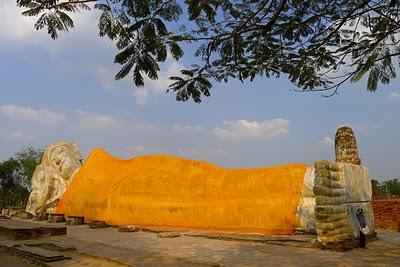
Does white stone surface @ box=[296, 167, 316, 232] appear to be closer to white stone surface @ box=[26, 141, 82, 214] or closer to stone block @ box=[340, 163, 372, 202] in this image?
stone block @ box=[340, 163, 372, 202]

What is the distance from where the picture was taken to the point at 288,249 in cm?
879

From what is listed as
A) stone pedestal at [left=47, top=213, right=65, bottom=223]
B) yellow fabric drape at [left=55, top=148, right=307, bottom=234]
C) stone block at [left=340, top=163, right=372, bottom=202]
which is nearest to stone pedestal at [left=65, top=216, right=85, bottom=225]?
yellow fabric drape at [left=55, top=148, right=307, bottom=234]

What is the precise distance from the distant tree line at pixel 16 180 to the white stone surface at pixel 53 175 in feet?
44.8

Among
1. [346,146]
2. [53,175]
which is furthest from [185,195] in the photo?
[53,175]

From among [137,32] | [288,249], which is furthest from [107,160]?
[137,32]

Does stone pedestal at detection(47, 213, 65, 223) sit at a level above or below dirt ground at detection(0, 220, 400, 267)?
above

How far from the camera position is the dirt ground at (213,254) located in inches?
275

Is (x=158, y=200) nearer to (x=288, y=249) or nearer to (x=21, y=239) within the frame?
(x=21, y=239)

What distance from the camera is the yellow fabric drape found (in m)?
12.6

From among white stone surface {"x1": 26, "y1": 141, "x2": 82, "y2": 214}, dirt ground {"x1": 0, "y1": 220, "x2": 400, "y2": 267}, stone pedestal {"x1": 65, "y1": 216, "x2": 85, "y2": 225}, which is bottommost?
dirt ground {"x1": 0, "y1": 220, "x2": 400, "y2": 267}

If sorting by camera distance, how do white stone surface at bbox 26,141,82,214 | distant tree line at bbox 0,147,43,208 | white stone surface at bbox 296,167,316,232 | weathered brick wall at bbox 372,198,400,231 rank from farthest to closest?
distant tree line at bbox 0,147,43,208, white stone surface at bbox 26,141,82,214, weathered brick wall at bbox 372,198,400,231, white stone surface at bbox 296,167,316,232

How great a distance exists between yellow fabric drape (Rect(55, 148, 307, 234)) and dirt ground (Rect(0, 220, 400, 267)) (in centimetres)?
248

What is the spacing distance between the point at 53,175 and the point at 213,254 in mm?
15173

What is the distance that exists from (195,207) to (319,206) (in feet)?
20.0
